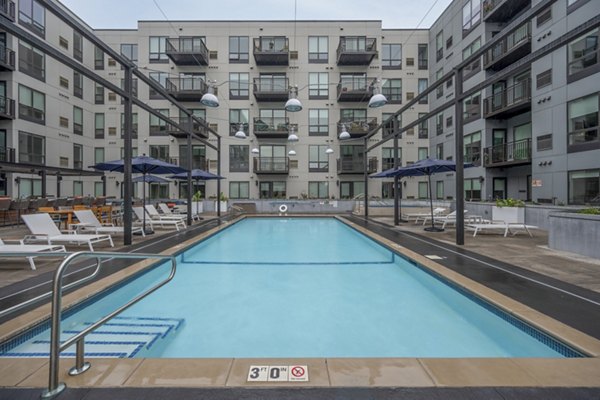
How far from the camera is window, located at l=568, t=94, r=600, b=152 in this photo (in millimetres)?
10782

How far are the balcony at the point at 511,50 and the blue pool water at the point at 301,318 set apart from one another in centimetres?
1481

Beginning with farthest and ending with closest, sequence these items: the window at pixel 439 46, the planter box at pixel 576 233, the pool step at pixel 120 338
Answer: the window at pixel 439 46 < the planter box at pixel 576 233 < the pool step at pixel 120 338

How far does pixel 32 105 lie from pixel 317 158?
19.0 metres

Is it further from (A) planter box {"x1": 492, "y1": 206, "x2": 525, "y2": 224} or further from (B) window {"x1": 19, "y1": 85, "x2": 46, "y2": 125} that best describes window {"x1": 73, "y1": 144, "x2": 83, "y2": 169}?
(A) planter box {"x1": 492, "y1": 206, "x2": 525, "y2": 224}

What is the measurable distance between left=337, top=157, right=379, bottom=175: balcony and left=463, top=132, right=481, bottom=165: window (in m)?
6.30

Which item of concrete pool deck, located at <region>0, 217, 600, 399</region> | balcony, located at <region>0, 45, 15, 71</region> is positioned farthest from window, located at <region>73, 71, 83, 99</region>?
concrete pool deck, located at <region>0, 217, 600, 399</region>

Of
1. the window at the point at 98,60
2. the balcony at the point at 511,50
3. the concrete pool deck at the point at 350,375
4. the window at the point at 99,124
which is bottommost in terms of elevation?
the concrete pool deck at the point at 350,375

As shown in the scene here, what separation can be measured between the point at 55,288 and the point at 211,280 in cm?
373

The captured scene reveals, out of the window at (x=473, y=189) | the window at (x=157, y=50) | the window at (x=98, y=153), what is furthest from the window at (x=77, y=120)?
the window at (x=473, y=189)

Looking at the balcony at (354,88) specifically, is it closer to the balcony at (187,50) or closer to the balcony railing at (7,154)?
the balcony at (187,50)

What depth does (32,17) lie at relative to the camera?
715 inches

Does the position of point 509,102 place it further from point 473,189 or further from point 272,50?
point 272,50

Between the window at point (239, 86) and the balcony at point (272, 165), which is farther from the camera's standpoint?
the window at point (239, 86)

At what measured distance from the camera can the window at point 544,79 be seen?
41.7 feet
